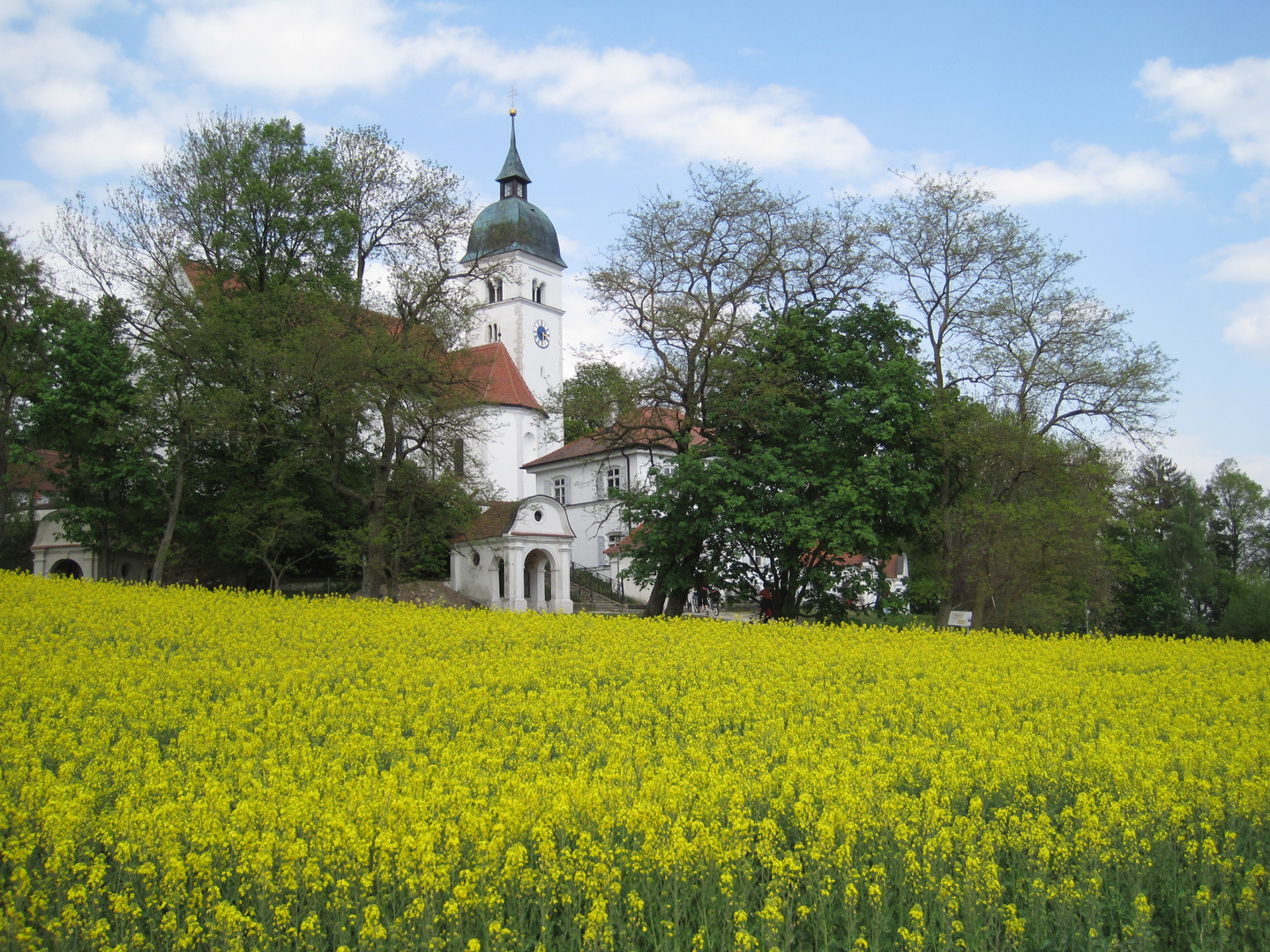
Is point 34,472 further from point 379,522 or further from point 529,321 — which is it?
point 529,321

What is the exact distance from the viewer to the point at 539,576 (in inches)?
1640

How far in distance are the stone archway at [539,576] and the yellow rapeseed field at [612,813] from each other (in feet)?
98.7

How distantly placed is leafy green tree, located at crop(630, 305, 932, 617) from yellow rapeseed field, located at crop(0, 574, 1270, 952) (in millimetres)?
12550

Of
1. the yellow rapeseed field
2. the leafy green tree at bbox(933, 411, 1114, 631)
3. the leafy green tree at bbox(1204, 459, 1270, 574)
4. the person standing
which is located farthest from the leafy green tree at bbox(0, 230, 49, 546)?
the leafy green tree at bbox(1204, 459, 1270, 574)

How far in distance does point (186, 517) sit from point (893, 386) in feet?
77.3

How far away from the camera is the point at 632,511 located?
82.6 feet

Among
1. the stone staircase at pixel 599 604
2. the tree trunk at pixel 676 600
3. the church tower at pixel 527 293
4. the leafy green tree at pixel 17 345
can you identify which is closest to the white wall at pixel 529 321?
the church tower at pixel 527 293

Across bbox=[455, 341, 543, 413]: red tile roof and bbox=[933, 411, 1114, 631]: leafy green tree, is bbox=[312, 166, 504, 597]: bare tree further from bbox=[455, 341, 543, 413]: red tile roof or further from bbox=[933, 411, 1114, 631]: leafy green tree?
bbox=[455, 341, 543, 413]: red tile roof

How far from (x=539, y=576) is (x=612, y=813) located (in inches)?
1430

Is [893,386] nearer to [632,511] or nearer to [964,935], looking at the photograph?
[632,511]

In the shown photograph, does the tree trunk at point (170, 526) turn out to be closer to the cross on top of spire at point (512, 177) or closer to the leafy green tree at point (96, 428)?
the leafy green tree at point (96, 428)

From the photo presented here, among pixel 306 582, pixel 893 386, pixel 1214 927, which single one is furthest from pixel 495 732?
pixel 306 582

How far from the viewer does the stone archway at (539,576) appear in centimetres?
4084

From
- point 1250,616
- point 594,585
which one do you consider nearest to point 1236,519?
point 1250,616
